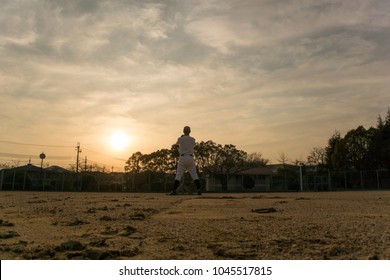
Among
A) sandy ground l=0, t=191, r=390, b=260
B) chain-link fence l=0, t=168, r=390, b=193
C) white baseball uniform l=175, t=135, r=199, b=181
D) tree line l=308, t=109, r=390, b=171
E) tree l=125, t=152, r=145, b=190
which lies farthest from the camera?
tree l=125, t=152, r=145, b=190

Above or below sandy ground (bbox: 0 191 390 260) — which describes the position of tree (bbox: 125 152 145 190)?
above

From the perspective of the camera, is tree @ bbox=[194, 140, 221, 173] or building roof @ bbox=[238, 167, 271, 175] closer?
tree @ bbox=[194, 140, 221, 173]

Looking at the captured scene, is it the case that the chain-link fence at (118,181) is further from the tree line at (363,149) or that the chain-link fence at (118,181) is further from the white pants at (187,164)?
the white pants at (187,164)

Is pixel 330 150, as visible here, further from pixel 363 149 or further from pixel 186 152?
pixel 186 152

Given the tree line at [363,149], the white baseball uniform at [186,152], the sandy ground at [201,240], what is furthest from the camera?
the tree line at [363,149]

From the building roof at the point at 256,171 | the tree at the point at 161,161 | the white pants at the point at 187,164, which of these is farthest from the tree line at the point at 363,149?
the white pants at the point at 187,164

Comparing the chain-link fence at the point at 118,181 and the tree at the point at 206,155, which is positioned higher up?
the tree at the point at 206,155

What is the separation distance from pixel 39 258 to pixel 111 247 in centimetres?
43

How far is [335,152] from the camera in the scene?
41.9m

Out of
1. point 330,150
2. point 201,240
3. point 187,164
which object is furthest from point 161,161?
point 201,240

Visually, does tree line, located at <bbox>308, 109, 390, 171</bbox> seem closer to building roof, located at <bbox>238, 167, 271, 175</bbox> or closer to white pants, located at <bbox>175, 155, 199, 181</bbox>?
building roof, located at <bbox>238, 167, 271, 175</bbox>

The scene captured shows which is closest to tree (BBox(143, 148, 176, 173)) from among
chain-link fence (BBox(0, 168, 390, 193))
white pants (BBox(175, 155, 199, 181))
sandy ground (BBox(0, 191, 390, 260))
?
chain-link fence (BBox(0, 168, 390, 193))

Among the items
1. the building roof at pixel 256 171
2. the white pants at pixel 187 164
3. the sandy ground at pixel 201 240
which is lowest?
the sandy ground at pixel 201 240

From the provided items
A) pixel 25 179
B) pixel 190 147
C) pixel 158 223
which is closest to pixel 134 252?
pixel 158 223
